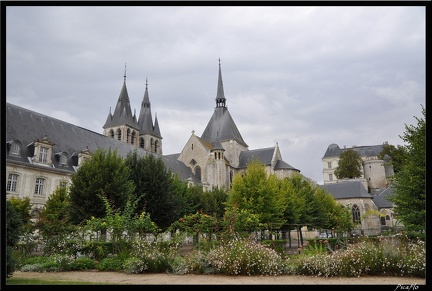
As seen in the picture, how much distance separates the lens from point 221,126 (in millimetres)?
55812

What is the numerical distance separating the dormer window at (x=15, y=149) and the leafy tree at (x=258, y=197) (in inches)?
656

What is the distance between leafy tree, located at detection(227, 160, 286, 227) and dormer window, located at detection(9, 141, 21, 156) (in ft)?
54.7

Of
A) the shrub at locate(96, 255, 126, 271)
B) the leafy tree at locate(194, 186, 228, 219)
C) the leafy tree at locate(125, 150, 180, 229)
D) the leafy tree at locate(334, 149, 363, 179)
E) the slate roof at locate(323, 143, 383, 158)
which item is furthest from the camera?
the slate roof at locate(323, 143, 383, 158)

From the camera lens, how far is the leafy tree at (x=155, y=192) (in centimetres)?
2288

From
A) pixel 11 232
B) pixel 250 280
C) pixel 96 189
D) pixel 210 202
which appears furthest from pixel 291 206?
pixel 11 232

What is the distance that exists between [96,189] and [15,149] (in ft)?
39.2

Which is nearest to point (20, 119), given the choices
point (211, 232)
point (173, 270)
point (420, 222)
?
point (211, 232)

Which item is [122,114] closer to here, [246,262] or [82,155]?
[82,155]

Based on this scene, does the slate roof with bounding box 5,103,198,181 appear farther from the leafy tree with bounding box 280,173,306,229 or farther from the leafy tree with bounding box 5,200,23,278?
the leafy tree with bounding box 5,200,23,278

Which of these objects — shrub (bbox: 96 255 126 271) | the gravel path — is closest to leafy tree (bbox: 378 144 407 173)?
the gravel path

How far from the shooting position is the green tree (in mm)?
14801

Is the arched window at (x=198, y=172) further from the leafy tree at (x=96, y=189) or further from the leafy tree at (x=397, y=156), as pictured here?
the leafy tree at (x=96, y=189)

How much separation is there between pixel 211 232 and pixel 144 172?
940 cm
